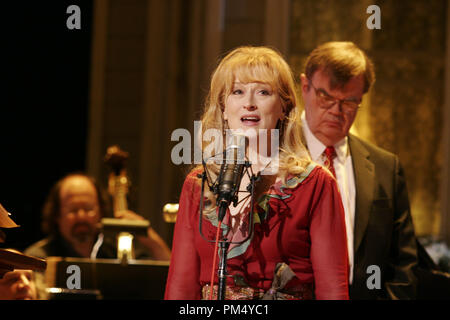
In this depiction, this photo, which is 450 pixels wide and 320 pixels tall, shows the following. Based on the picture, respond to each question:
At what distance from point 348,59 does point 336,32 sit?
3.00m

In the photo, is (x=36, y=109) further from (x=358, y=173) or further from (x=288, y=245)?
(x=288, y=245)

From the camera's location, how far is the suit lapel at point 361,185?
2.97m

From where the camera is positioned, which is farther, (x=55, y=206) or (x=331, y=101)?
(x=55, y=206)

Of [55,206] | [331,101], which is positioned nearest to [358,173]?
[331,101]

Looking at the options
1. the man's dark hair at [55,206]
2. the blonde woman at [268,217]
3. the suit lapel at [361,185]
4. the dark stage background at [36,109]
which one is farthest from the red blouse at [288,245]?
the dark stage background at [36,109]

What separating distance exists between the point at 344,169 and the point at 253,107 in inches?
42.0

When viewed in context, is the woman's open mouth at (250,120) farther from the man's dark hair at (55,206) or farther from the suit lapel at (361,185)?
the man's dark hair at (55,206)

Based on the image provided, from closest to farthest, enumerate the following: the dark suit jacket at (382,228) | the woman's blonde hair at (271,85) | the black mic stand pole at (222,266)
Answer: the black mic stand pole at (222,266) < the woman's blonde hair at (271,85) < the dark suit jacket at (382,228)

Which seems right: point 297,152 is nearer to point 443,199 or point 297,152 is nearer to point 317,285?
point 317,285

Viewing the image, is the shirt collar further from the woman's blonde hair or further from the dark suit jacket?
the woman's blonde hair

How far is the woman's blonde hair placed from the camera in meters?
2.20

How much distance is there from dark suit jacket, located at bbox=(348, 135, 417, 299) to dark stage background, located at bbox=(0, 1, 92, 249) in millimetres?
3404

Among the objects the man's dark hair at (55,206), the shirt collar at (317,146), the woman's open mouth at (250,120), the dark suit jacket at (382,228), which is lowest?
the man's dark hair at (55,206)

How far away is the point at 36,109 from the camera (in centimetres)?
596
